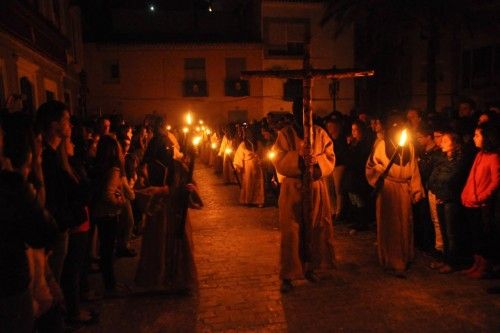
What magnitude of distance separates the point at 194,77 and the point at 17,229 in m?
28.6

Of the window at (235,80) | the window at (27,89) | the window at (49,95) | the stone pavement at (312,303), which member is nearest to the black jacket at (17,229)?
the stone pavement at (312,303)

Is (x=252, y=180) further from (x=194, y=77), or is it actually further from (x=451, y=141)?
(x=194, y=77)

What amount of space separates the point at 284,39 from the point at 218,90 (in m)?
5.51

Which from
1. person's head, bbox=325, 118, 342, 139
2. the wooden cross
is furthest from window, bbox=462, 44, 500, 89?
the wooden cross

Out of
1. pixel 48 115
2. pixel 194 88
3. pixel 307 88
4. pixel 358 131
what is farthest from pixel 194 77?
pixel 48 115

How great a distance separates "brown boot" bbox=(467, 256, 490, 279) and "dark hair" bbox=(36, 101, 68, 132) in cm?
505

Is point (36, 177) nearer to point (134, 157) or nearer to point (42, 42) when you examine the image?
point (134, 157)

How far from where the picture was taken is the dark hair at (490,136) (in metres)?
5.33

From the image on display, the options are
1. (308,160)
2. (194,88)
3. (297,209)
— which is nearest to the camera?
(308,160)

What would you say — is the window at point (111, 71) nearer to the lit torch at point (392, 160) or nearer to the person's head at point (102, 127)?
the person's head at point (102, 127)

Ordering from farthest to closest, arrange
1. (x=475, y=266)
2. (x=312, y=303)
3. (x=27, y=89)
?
(x=27, y=89) → (x=475, y=266) → (x=312, y=303)

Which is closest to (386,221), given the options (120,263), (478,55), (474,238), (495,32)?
(474,238)

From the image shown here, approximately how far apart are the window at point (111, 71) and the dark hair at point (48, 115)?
26919 mm

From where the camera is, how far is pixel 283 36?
98.5 ft
